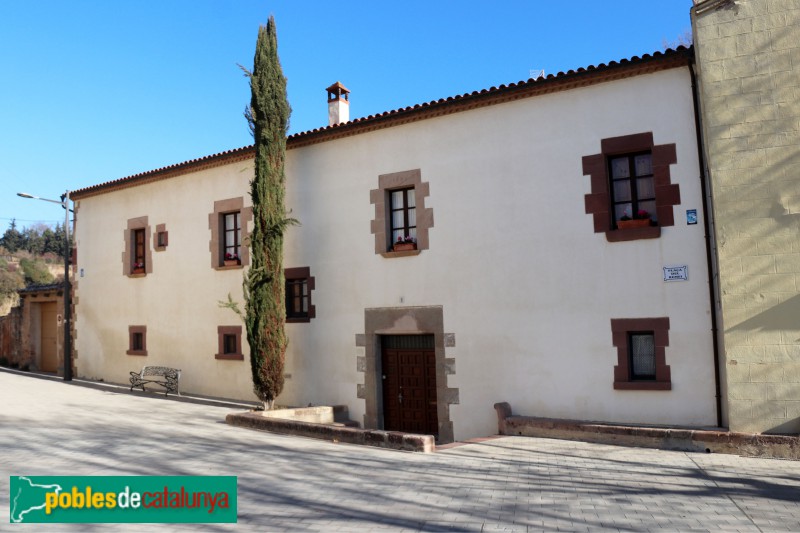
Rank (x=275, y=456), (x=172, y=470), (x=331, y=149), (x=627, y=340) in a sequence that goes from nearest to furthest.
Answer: (x=172, y=470) → (x=275, y=456) → (x=627, y=340) → (x=331, y=149)

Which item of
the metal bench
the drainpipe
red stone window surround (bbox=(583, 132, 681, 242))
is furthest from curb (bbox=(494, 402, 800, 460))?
the metal bench

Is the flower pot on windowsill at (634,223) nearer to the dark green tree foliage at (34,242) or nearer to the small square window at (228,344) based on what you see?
the small square window at (228,344)

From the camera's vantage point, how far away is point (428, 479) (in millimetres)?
7059

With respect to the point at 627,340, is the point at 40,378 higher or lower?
lower

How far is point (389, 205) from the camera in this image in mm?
12188

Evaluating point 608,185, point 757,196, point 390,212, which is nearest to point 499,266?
point 608,185

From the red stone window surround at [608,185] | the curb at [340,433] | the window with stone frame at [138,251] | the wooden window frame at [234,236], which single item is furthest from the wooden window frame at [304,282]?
the red stone window surround at [608,185]

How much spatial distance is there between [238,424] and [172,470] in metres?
3.59

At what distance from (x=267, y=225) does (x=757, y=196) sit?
837 centimetres

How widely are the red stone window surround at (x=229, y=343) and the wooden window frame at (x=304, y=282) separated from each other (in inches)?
59.2

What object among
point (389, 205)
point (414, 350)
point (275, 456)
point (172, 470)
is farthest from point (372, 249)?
point (172, 470)

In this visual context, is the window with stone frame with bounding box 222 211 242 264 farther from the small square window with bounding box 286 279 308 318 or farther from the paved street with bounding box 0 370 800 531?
the paved street with bounding box 0 370 800 531

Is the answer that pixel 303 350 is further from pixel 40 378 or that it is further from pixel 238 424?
pixel 40 378

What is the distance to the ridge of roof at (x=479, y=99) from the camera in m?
9.45
